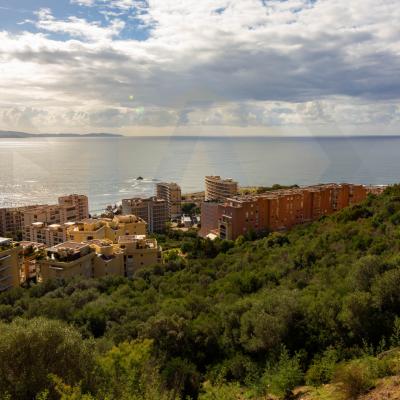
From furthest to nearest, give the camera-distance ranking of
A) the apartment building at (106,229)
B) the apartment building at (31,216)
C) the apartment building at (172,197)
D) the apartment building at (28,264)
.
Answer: the apartment building at (172,197), the apartment building at (31,216), the apartment building at (106,229), the apartment building at (28,264)

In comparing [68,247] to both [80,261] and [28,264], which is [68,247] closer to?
[80,261]

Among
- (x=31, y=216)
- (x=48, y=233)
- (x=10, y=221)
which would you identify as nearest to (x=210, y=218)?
(x=48, y=233)

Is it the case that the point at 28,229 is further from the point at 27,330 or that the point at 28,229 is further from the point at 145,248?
the point at 27,330

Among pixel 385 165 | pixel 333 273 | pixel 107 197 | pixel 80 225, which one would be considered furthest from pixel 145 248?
pixel 385 165

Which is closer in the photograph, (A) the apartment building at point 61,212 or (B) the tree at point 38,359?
(B) the tree at point 38,359

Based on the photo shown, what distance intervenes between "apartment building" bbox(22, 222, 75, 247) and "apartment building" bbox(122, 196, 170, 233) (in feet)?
29.2

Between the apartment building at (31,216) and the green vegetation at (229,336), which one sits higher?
the green vegetation at (229,336)

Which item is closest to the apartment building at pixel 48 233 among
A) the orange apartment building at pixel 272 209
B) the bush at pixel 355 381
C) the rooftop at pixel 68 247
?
the rooftop at pixel 68 247

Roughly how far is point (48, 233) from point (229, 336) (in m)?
22.0

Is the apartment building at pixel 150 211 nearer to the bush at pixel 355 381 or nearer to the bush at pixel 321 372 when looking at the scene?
the bush at pixel 321 372

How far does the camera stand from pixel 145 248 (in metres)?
19.1

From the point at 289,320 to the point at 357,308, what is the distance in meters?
1.13

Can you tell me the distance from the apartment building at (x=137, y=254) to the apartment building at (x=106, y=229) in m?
3.84

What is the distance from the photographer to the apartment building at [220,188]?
4316cm
